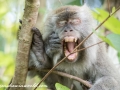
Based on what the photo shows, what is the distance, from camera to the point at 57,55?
2.81 m

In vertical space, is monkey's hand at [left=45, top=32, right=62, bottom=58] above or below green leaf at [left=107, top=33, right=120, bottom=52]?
below

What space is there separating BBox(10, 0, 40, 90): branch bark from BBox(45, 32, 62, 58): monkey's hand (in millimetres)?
533

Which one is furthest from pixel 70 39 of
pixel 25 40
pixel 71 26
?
pixel 25 40

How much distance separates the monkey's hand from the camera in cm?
274

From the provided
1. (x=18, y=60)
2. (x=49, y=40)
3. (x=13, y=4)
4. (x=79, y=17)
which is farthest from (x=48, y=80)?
(x=13, y=4)

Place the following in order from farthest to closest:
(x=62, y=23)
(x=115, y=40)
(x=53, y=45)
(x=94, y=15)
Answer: (x=62, y=23) < (x=53, y=45) < (x=94, y=15) < (x=115, y=40)

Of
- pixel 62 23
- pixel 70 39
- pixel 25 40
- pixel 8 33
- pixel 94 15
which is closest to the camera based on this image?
pixel 94 15

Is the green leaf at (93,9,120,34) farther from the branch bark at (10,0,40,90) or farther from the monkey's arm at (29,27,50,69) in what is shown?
the monkey's arm at (29,27,50,69)

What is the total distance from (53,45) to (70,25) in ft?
0.86

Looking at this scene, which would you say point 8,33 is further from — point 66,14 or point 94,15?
point 94,15

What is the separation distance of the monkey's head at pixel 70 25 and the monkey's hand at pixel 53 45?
4 cm

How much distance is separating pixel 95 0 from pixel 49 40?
2.75 feet

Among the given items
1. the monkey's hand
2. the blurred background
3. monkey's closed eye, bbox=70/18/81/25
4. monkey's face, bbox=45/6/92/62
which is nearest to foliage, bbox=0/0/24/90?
the blurred background

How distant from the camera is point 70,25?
9.18 feet
